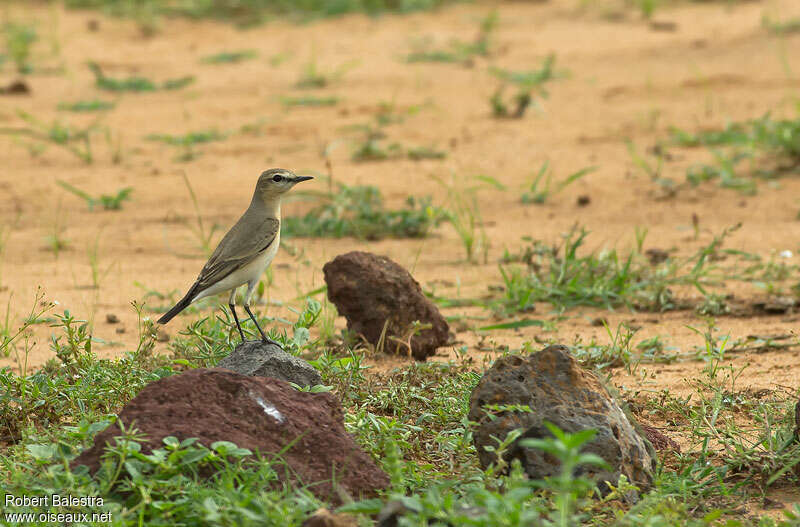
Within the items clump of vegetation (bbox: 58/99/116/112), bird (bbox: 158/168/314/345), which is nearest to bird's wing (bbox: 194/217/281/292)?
bird (bbox: 158/168/314/345)

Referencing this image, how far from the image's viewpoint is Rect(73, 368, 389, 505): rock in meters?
3.62

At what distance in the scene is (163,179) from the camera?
9641 mm

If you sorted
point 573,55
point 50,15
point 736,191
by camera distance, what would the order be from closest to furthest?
point 736,191, point 573,55, point 50,15

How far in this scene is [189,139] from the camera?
34.6 feet

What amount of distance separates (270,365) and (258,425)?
2.07ft

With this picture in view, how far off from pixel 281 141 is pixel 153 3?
7365mm

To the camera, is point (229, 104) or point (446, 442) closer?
point (446, 442)

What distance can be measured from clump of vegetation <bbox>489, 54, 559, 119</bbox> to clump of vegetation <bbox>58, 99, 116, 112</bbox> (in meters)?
4.45

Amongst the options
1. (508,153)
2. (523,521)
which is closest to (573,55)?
(508,153)

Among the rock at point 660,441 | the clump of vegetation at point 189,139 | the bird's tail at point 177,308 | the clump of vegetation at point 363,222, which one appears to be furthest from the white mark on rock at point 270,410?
the clump of vegetation at point 189,139

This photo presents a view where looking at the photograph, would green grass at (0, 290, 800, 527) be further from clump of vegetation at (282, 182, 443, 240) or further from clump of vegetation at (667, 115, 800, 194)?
clump of vegetation at (667, 115, 800, 194)

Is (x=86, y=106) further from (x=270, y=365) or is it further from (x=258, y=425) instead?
(x=258, y=425)

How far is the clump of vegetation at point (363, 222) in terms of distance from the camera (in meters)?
7.97

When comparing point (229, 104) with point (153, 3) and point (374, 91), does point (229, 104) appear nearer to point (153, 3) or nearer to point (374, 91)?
point (374, 91)
